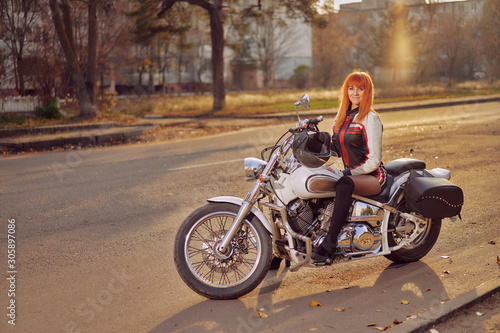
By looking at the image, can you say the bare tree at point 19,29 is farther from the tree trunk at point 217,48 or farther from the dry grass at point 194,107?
the tree trunk at point 217,48

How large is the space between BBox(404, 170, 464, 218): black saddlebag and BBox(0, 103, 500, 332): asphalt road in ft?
1.90

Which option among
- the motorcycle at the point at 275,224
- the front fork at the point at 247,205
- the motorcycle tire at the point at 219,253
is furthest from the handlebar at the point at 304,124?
the motorcycle tire at the point at 219,253

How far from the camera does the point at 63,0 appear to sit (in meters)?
19.0

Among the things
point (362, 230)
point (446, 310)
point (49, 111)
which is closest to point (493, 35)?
point (49, 111)

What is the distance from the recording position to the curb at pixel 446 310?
368 cm

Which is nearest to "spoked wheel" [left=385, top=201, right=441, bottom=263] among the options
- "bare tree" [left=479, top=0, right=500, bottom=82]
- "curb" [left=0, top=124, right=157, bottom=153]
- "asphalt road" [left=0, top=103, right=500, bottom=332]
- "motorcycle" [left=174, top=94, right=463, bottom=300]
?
"asphalt road" [left=0, top=103, right=500, bottom=332]

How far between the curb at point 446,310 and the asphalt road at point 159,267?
159mm

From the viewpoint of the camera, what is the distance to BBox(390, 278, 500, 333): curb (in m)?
3.68

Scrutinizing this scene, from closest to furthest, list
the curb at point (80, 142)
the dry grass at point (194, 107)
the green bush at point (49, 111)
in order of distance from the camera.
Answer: the curb at point (80, 142) < the dry grass at point (194, 107) < the green bush at point (49, 111)

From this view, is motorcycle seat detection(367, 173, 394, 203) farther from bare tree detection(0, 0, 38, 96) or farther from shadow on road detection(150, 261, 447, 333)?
bare tree detection(0, 0, 38, 96)

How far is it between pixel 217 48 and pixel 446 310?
22.5 m

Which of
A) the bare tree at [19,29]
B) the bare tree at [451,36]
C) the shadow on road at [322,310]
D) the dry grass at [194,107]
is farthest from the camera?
the bare tree at [451,36]

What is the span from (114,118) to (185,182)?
12283mm

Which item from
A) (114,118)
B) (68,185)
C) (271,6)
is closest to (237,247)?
(68,185)
